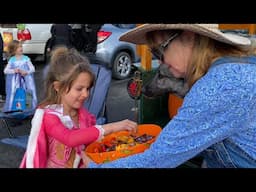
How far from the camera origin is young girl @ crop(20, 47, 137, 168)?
1.79 metres

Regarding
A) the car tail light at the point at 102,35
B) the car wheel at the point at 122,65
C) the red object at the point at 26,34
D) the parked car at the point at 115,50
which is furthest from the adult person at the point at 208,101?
the red object at the point at 26,34

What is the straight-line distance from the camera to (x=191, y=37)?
1.26 meters

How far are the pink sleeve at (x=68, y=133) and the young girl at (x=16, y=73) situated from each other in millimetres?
3211

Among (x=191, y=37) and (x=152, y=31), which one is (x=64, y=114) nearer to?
(x=152, y=31)

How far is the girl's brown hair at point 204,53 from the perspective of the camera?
124cm

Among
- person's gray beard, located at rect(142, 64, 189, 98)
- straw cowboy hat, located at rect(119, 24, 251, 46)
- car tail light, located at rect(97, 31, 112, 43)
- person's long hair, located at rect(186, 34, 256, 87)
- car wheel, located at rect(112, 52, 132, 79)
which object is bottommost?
car wheel, located at rect(112, 52, 132, 79)

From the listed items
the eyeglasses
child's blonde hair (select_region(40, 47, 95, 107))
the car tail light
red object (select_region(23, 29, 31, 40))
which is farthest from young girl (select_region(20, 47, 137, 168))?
red object (select_region(23, 29, 31, 40))

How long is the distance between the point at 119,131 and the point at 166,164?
716mm

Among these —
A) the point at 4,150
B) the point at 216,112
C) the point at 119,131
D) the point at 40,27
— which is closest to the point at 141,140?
the point at 119,131

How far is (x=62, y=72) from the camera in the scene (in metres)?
2.03

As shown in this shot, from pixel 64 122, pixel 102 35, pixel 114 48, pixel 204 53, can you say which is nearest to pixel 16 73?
pixel 102 35

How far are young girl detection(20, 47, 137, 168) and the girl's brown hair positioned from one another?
0.69m

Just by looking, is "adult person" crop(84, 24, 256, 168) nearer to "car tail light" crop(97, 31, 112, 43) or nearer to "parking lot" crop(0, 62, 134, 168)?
"parking lot" crop(0, 62, 134, 168)

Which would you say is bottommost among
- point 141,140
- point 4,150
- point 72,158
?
point 4,150
